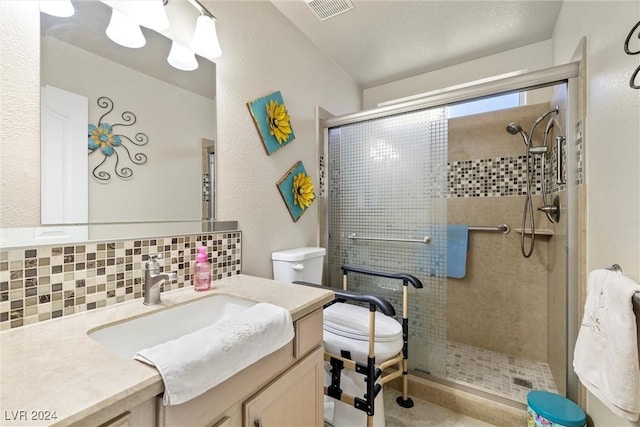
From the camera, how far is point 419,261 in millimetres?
1717

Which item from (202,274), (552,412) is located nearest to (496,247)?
(552,412)

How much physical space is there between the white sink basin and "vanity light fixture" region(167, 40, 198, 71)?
958 mm

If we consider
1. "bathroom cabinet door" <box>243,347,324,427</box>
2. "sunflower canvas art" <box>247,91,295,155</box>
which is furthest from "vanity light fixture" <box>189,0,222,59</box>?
"bathroom cabinet door" <box>243,347,324,427</box>

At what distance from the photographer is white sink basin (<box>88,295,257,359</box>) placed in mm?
744

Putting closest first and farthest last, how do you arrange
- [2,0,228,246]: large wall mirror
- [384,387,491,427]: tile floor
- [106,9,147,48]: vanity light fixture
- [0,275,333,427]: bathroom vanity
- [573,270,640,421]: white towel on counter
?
[0,275,333,427]: bathroom vanity → [573,270,640,421]: white towel on counter → [2,0,228,246]: large wall mirror → [106,9,147,48]: vanity light fixture → [384,387,491,427]: tile floor

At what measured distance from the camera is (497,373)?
5.93 ft

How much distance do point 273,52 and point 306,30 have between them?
42cm

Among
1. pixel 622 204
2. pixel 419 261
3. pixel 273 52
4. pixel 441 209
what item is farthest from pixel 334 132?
pixel 622 204

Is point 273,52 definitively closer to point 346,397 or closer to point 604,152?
point 604,152

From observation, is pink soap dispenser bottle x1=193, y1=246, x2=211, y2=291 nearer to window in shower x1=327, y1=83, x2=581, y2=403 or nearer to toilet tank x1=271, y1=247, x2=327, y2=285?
toilet tank x1=271, y1=247, x2=327, y2=285

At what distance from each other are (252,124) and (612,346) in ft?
5.27

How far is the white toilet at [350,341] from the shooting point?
1293 mm

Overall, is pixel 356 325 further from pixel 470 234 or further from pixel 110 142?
pixel 470 234

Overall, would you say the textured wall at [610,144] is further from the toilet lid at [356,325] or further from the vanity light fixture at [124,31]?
the vanity light fixture at [124,31]
